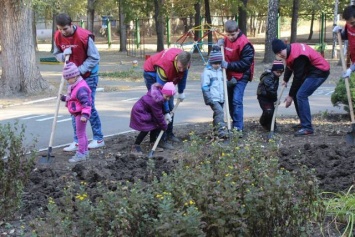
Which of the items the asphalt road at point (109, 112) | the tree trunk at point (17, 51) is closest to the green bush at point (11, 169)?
the asphalt road at point (109, 112)

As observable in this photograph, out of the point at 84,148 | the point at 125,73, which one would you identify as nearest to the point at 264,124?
the point at 84,148

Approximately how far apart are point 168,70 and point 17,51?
7979mm

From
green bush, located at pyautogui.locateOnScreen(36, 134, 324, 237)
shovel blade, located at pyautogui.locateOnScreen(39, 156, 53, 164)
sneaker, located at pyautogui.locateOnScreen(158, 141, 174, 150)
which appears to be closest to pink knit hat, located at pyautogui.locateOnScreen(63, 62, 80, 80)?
Result: shovel blade, located at pyautogui.locateOnScreen(39, 156, 53, 164)

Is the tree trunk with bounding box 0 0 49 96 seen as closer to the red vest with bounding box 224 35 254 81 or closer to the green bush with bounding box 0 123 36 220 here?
the red vest with bounding box 224 35 254 81

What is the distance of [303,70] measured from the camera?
26.3ft

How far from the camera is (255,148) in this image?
426 cm

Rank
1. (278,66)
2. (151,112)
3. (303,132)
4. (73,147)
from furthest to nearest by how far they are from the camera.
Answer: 1. (278,66)
2. (303,132)
3. (73,147)
4. (151,112)

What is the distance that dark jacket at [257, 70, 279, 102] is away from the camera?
27.8 ft

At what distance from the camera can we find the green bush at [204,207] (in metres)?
3.12

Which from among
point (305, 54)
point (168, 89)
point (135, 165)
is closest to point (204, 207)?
point (135, 165)

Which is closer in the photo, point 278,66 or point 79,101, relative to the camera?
point 79,101

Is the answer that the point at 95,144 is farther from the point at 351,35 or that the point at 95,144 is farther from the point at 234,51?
the point at 351,35

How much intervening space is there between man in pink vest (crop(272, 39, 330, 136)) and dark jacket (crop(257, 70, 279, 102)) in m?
0.24

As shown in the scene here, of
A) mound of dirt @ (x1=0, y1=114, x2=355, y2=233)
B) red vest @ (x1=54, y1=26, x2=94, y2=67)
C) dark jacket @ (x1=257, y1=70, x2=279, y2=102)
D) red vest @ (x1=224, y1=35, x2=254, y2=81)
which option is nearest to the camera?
mound of dirt @ (x1=0, y1=114, x2=355, y2=233)
